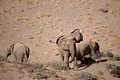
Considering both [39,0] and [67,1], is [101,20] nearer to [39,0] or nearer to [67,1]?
[67,1]

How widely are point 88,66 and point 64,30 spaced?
29.4 feet

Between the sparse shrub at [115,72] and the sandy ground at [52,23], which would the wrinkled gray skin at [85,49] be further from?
the sandy ground at [52,23]

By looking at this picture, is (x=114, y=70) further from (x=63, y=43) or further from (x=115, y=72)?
(x=63, y=43)

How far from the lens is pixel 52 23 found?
21641 mm

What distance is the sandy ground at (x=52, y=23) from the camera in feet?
55.3

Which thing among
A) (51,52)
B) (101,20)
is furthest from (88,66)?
(101,20)

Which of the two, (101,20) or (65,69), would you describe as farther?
(101,20)

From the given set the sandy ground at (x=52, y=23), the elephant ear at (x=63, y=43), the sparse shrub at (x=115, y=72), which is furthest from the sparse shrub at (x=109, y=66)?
the sandy ground at (x=52, y=23)

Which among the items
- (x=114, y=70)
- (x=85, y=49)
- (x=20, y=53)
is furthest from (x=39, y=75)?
(x=85, y=49)

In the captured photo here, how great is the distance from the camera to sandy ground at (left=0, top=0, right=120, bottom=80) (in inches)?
664

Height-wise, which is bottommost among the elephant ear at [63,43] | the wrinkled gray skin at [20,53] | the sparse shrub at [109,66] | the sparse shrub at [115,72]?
the sparse shrub at [115,72]

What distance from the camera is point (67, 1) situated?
2758 centimetres

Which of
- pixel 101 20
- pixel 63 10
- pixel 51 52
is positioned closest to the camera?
pixel 51 52

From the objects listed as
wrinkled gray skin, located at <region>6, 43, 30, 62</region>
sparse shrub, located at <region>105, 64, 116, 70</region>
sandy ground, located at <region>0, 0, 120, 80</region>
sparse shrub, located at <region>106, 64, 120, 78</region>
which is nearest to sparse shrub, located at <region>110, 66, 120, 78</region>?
sparse shrub, located at <region>106, 64, 120, 78</region>
